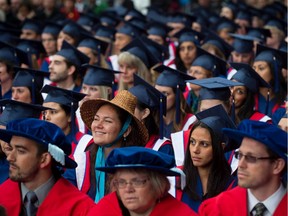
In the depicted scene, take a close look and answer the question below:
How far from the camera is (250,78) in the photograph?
9438mm

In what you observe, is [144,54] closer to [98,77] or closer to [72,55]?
[72,55]

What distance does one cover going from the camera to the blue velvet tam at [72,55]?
11.5 m

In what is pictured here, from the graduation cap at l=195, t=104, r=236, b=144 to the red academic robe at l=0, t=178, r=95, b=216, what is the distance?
1.53 m

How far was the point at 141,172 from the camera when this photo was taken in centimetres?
548

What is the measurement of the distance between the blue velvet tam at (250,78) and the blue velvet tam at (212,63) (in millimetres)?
1323

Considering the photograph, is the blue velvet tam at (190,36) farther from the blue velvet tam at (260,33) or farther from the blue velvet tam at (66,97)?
the blue velvet tam at (66,97)

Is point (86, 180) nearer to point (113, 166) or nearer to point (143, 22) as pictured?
point (113, 166)

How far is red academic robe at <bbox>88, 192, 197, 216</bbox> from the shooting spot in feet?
18.1

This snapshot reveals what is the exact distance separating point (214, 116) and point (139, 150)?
6.41 ft

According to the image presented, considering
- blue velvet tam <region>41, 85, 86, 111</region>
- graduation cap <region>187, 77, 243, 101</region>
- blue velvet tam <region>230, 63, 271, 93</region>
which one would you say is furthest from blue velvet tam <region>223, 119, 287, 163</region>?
blue velvet tam <region>230, 63, 271, 93</region>

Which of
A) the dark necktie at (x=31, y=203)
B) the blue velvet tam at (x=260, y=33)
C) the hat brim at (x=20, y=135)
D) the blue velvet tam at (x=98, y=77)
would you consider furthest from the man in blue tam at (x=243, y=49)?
the dark necktie at (x=31, y=203)

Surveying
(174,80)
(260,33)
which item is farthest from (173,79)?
(260,33)

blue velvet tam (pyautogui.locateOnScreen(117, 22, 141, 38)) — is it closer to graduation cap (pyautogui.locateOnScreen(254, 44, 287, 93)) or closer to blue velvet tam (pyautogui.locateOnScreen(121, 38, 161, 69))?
blue velvet tam (pyautogui.locateOnScreen(121, 38, 161, 69))

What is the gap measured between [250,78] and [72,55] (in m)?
3.05
